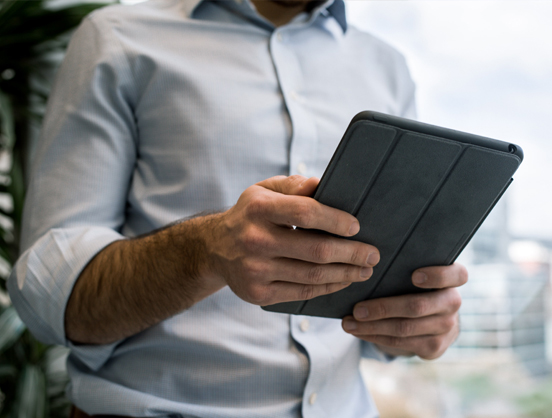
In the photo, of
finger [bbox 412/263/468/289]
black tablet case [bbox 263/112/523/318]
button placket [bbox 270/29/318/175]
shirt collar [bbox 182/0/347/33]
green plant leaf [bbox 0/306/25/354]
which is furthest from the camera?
green plant leaf [bbox 0/306/25/354]

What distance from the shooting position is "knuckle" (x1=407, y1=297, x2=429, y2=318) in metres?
0.68

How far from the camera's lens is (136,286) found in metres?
0.72

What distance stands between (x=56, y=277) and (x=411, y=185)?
2.00ft

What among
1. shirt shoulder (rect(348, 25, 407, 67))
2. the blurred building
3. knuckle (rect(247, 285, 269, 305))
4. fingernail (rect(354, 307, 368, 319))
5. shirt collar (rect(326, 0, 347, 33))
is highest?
shirt collar (rect(326, 0, 347, 33))

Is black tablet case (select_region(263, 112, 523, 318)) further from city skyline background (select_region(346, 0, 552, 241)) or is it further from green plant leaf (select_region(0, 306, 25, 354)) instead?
city skyline background (select_region(346, 0, 552, 241))

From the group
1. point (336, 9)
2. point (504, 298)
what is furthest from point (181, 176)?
point (504, 298)

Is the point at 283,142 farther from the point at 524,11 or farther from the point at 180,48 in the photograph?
the point at 524,11

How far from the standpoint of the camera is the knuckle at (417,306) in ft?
2.25

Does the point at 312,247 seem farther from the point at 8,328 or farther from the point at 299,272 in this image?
the point at 8,328

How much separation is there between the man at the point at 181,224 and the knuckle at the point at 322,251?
161 mm

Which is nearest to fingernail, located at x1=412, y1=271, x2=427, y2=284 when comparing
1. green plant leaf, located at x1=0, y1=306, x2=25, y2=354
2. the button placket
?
the button placket

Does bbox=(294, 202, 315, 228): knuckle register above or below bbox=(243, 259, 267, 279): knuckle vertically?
above

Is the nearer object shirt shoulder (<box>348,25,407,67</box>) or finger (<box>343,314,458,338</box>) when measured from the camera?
finger (<box>343,314,458,338</box>)

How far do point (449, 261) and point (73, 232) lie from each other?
639 millimetres
